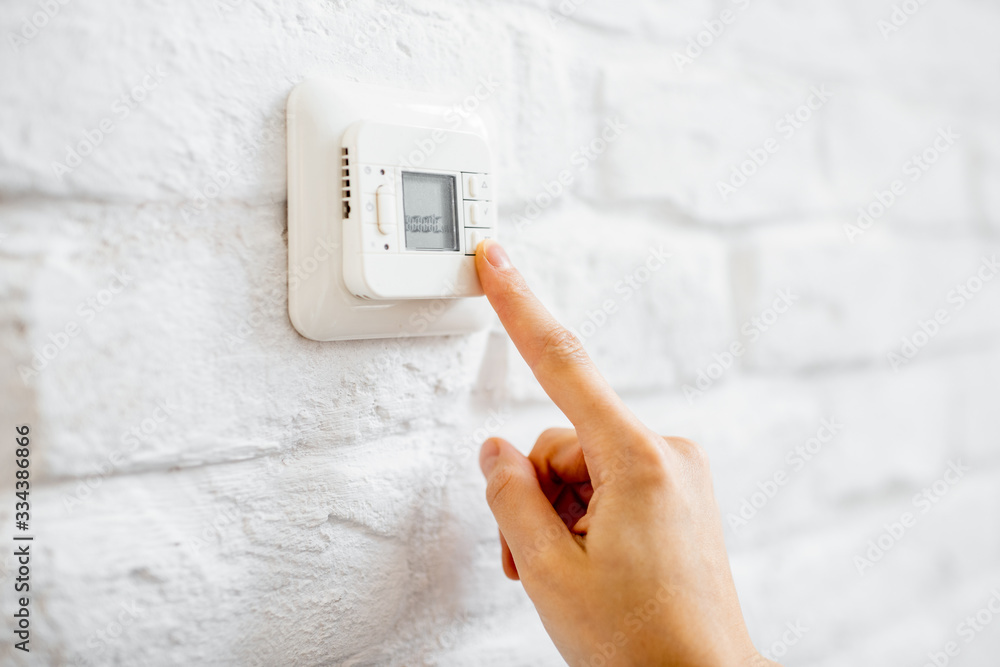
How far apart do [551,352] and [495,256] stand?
0.21 ft

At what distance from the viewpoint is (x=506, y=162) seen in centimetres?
43

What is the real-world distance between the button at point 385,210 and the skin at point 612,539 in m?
0.05

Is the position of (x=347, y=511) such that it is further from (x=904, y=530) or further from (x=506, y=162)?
(x=904, y=530)

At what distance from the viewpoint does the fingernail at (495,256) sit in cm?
37

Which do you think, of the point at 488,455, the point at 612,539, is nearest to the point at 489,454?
the point at 488,455

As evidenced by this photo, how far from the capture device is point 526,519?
1.18 feet

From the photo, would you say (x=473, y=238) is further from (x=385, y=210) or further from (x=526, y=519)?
(x=526, y=519)

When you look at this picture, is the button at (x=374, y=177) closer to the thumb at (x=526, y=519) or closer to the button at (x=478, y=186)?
the button at (x=478, y=186)

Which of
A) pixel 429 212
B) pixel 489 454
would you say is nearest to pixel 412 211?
pixel 429 212

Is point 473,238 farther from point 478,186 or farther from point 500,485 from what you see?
point 500,485

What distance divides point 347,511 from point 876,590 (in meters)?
0.55

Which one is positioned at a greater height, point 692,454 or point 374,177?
point 374,177

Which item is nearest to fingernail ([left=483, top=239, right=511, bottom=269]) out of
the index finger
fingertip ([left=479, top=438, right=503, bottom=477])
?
the index finger

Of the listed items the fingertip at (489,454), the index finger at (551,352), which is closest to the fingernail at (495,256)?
the index finger at (551,352)
